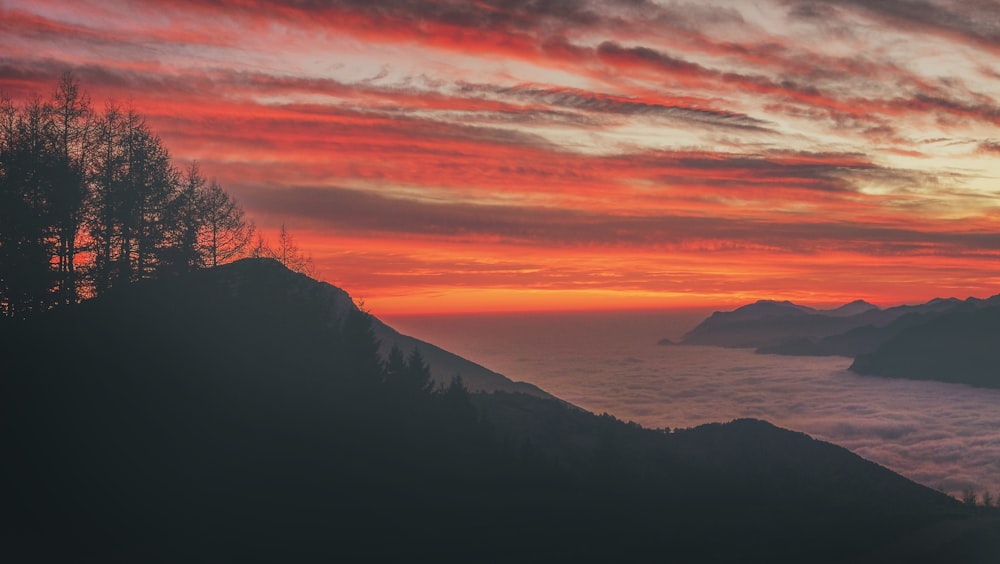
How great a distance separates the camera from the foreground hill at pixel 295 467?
39.0 m

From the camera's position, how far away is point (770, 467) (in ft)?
376

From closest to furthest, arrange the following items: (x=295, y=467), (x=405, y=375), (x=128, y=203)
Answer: (x=295, y=467) < (x=128, y=203) < (x=405, y=375)

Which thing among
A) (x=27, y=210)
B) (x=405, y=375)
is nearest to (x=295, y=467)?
(x=405, y=375)

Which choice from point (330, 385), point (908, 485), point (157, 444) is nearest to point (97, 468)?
point (157, 444)

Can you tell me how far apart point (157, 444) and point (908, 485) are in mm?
139721

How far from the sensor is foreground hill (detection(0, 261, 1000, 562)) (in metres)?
39.0

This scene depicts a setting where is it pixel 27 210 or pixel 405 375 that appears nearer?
pixel 27 210

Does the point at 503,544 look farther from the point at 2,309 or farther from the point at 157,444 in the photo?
the point at 2,309

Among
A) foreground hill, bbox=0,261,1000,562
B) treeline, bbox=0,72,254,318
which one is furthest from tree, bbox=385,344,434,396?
treeline, bbox=0,72,254,318

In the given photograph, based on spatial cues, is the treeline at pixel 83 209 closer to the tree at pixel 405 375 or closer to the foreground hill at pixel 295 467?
the foreground hill at pixel 295 467

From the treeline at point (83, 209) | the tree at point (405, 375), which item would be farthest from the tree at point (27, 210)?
the tree at point (405, 375)

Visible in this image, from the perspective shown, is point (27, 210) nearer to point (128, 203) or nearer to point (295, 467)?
point (128, 203)

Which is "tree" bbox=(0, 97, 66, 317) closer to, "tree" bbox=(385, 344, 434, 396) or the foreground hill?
the foreground hill

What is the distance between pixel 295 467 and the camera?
48.5 metres
